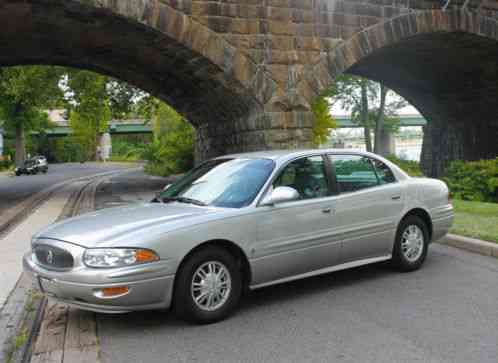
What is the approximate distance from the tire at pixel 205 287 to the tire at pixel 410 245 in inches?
86.5

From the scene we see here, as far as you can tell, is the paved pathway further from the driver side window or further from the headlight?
the driver side window

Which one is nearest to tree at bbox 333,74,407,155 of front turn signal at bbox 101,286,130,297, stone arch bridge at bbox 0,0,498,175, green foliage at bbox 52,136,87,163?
stone arch bridge at bbox 0,0,498,175

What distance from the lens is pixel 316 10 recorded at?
12984 millimetres

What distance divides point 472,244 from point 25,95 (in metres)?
34.3

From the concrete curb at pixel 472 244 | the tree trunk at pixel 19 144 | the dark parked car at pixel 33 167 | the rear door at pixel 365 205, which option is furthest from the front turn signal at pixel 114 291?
the tree trunk at pixel 19 144

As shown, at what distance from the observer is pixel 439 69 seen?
19297mm

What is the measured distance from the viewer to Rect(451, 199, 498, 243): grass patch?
7.94 metres

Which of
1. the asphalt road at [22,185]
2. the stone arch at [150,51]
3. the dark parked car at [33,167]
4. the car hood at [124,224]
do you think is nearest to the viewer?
the car hood at [124,224]

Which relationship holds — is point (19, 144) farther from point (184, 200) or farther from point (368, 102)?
point (184, 200)

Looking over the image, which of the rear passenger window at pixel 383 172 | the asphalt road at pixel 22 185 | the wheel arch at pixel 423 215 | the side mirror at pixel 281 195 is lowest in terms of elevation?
the asphalt road at pixel 22 185

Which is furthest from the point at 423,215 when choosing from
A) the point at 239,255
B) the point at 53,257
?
the point at 53,257

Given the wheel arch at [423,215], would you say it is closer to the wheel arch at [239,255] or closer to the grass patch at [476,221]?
the grass patch at [476,221]

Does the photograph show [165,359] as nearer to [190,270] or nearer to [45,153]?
[190,270]

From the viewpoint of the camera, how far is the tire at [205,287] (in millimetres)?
4488
